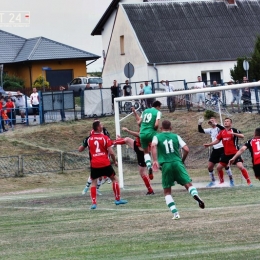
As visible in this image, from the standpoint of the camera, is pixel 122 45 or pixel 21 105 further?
pixel 122 45

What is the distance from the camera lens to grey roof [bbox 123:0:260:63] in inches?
2323

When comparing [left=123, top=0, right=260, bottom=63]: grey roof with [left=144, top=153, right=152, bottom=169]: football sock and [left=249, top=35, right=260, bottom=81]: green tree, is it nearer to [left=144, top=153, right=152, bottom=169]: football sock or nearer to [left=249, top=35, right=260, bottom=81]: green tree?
[left=249, top=35, right=260, bottom=81]: green tree

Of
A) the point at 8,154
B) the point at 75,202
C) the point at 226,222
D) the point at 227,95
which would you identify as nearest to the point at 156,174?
the point at 227,95

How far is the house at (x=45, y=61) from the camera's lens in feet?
235

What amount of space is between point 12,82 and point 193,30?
1608cm

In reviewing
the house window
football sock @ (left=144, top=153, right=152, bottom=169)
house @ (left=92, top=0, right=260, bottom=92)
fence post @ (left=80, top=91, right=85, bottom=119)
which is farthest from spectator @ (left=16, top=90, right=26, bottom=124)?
football sock @ (left=144, top=153, right=152, bottom=169)

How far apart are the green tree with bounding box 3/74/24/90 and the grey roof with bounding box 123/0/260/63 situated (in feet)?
38.8

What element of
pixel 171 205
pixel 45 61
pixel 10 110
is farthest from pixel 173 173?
pixel 45 61

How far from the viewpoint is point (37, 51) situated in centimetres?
7206

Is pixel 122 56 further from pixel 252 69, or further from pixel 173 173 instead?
pixel 173 173

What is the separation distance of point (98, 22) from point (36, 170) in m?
39.4

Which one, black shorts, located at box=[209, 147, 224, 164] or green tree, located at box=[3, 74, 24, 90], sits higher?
green tree, located at box=[3, 74, 24, 90]

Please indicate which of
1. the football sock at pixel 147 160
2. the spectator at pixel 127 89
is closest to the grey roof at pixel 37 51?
the spectator at pixel 127 89

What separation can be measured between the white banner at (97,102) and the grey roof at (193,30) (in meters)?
15.0
